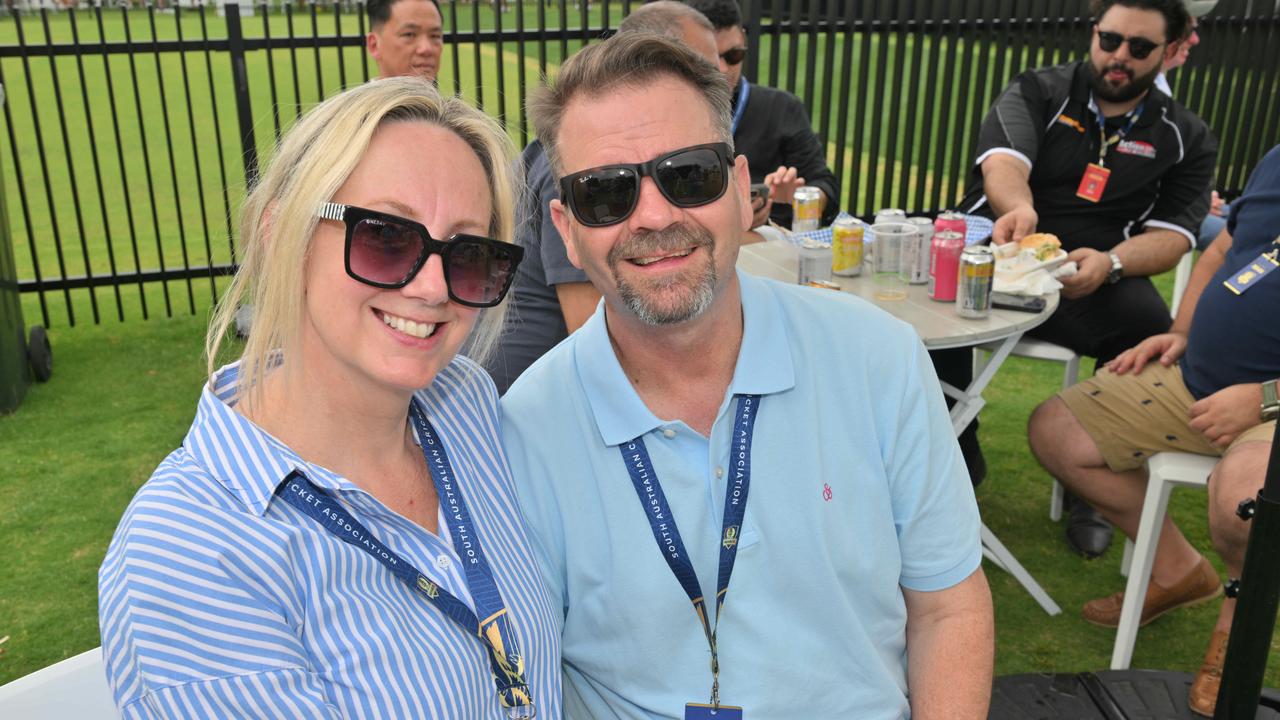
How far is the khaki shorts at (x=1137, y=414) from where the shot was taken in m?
3.44

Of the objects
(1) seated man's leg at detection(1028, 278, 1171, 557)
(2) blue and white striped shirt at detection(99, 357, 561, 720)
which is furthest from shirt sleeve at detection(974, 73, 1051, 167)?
(2) blue and white striped shirt at detection(99, 357, 561, 720)

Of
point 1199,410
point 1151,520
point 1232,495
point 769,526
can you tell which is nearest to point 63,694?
point 769,526

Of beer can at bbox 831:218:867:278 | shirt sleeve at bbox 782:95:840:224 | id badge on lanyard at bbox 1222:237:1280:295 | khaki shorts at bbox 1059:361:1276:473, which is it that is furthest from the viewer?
shirt sleeve at bbox 782:95:840:224

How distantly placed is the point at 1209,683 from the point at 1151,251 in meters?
2.59

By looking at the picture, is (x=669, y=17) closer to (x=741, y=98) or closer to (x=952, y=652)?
(x=741, y=98)

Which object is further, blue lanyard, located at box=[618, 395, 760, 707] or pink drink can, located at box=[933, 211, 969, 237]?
pink drink can, located at box=[933, 211, 969, 237]

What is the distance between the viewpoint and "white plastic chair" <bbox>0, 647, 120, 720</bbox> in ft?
5.04

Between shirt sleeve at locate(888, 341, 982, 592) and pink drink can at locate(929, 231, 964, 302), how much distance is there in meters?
1.64

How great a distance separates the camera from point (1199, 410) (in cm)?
329

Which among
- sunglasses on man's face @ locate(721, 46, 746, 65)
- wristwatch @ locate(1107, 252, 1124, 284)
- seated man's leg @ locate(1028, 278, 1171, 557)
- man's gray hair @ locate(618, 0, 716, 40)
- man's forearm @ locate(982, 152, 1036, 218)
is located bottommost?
seated man's leg @ locate(1028, 278, 1171, 557)

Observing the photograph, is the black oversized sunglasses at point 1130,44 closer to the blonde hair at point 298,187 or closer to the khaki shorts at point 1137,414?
the khaki shorts at point 1137,414

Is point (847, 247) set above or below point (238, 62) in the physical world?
below

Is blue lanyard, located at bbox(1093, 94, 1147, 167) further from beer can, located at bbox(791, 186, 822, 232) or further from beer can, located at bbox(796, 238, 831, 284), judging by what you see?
beer can, located at bbox(796, 238, 831, 284)

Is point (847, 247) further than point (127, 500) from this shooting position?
No
